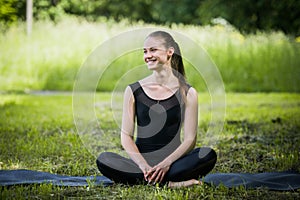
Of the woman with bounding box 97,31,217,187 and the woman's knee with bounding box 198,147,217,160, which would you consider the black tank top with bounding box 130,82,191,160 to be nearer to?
the woman with bounding box 97,31,217,187

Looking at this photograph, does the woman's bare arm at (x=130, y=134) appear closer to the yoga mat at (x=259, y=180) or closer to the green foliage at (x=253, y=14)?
the yoga mat at (x=259, y=180)

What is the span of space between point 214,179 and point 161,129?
0.50m

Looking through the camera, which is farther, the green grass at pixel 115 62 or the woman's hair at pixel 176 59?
the green grass at pixel 115 62

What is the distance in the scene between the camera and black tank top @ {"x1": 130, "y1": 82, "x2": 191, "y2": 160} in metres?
3.36

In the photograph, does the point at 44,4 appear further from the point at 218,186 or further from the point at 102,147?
the point at 218,186

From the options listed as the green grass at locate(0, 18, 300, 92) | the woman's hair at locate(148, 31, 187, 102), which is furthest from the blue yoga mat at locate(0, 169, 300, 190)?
the green grass at locate(0, 18, 300, 92)

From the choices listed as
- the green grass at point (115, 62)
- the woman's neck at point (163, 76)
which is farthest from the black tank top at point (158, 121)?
the green grass at point (115, 62)

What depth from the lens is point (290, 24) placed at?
19516 mm

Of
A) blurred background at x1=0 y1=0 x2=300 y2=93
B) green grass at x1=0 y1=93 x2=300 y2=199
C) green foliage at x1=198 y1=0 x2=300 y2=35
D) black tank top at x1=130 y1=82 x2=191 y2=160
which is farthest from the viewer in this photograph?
green foliage at x1=198 y1=0 x2=300 y2=35

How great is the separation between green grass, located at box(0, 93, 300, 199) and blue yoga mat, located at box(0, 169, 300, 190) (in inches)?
3.8

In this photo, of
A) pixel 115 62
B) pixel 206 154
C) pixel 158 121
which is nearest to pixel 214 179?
pixel 206 154

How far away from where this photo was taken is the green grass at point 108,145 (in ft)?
9.97

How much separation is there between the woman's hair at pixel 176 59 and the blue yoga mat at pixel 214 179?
2.06 feet

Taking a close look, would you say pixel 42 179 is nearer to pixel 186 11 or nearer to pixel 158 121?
pixel 158 121
